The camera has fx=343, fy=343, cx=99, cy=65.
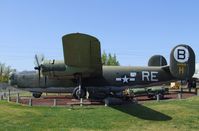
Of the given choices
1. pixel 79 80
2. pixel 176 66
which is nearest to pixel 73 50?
pixel 79 80

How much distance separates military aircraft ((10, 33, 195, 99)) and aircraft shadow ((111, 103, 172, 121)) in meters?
4.11

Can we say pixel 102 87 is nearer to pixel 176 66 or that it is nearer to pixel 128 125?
pixel 176 66

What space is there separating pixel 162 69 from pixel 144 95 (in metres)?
3.06

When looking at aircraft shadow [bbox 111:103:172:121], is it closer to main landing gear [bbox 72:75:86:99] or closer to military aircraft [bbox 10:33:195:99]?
main landing gear [bbox 72:75:86:99]

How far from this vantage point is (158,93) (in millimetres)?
32281

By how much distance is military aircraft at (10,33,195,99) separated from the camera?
25.8 m

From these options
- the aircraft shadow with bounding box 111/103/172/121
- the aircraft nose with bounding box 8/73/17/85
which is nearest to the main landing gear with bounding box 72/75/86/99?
the aircraft shadow with bounding box 111/103/172/121

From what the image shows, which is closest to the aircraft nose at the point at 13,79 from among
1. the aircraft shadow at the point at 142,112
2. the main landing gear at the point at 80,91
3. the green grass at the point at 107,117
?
the green grass at the point at 107,117

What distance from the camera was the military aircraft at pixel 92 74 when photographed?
2578cm

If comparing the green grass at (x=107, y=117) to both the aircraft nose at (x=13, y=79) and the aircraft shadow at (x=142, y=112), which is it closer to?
the aircraft shadow at (x=142, y=112)

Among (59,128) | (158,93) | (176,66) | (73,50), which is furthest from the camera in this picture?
(158,93)

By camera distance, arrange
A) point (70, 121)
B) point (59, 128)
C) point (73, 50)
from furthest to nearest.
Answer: point (73, 50), point (70, 121), point (59, 128)

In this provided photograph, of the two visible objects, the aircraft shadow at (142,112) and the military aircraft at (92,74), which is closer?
the aircraft shadow at (142,112)

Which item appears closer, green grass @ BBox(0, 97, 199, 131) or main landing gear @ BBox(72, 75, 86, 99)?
green grass @ BBox(0, 97, 199, 131)
